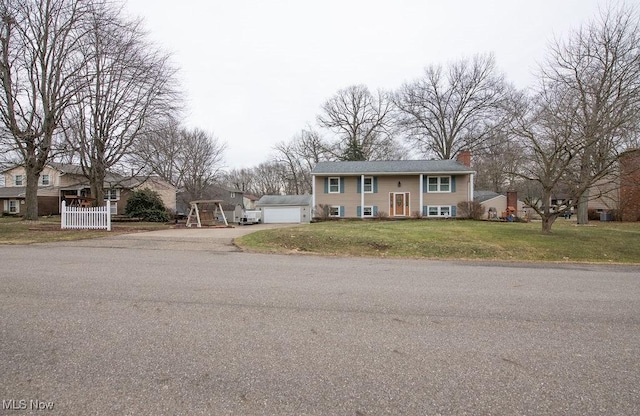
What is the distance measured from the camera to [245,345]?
343cm

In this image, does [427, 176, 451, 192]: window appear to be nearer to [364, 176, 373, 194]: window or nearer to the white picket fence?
[364, 176, 373, 194]: window

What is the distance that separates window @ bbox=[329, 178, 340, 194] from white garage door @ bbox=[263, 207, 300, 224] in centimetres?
779

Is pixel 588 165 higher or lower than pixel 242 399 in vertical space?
higher

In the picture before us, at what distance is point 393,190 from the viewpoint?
87.6 ft

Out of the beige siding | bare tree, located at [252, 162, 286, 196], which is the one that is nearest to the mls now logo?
the beige siding

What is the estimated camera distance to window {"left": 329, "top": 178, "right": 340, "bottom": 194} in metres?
27.1

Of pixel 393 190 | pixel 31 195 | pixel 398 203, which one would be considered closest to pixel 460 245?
pixel 398 203

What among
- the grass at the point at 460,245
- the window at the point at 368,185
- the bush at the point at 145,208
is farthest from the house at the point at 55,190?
the grass at the point at 460,245

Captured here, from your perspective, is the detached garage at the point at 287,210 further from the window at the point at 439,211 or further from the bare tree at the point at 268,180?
the bare tree at the point at 268,180

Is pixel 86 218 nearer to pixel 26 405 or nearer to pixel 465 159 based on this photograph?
pixel 26 405

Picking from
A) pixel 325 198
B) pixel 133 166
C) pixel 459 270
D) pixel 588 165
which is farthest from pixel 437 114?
pixel 459 270

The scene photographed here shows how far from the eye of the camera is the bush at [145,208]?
93.7 ft

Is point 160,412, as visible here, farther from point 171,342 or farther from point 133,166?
point 133,166

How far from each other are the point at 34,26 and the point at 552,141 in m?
26.1
